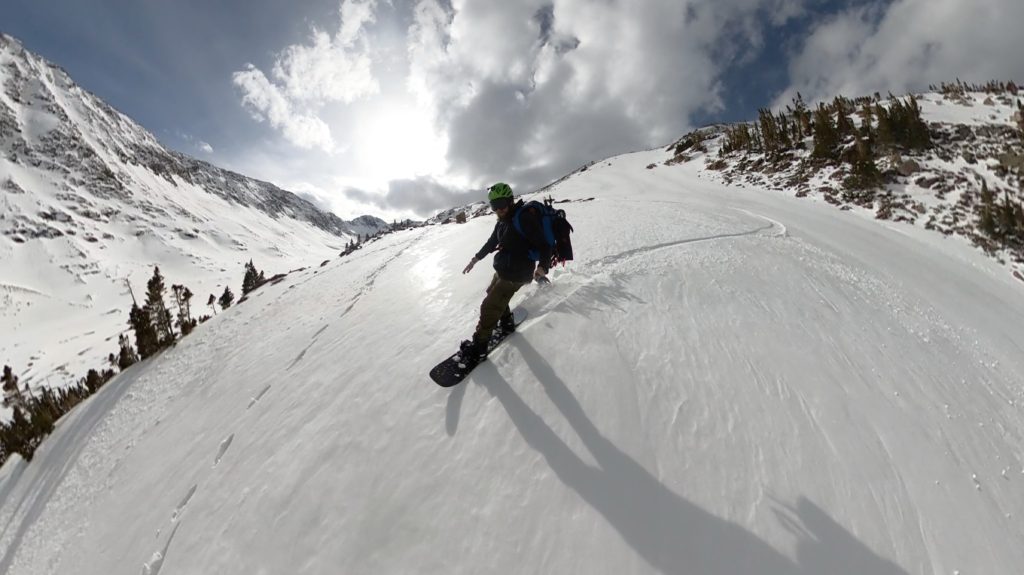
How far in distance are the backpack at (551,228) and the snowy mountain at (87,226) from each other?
107ft

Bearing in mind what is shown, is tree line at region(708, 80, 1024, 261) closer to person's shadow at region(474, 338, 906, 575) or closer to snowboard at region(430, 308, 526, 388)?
person's shadow at region(474, 338, 906, 575)

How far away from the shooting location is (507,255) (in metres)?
4.09

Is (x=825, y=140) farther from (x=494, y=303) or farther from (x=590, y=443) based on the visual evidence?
(x=590, y=443)

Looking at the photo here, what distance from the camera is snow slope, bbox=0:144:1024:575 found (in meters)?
2.63

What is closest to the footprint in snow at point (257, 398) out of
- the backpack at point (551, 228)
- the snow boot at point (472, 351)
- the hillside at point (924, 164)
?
the snow boot at point (472, 351)

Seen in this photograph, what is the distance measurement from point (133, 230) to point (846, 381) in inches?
5069

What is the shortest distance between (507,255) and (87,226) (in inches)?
4961

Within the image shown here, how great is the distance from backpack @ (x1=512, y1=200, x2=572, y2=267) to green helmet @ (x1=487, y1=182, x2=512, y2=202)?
0.21 metres

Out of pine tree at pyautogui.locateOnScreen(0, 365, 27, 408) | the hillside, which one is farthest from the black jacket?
pine tree at pyautogui.locateOnScreen(0, 365, 27, 408)

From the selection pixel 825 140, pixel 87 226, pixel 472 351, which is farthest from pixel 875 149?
pixel 87 226

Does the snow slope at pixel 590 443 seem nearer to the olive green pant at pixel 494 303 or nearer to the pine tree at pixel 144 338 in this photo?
the olive green pant at pixel 494 303

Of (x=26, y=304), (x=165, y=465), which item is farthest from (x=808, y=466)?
(x=26, y=304)

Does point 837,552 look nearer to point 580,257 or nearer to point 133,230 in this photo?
point 580,257

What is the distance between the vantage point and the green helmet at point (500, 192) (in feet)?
13.5
